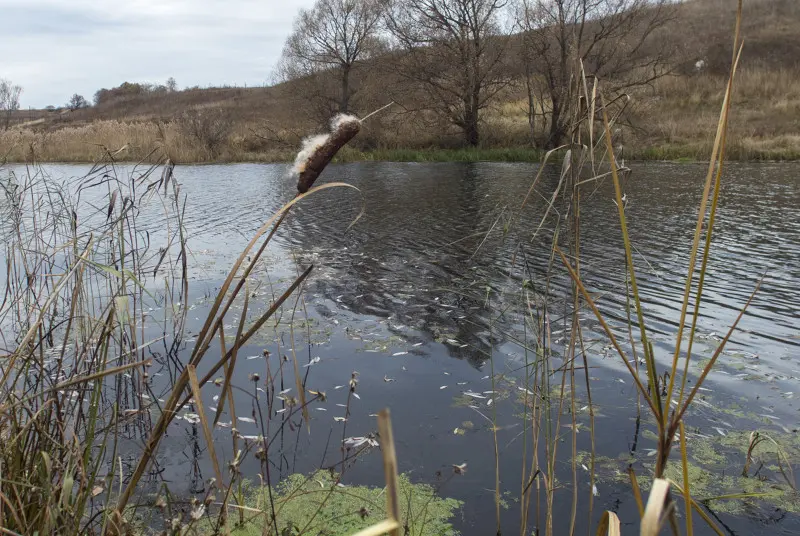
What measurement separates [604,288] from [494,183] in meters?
8.56

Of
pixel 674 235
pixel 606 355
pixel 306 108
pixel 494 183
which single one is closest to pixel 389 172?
pixel 494 183

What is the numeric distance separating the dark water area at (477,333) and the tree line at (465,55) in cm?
1074

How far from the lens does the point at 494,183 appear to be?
1420 centimetres

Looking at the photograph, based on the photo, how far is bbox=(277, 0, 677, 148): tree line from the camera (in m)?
19.8

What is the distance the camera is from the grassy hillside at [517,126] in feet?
63.5

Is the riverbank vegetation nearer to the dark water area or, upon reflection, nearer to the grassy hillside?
the dark water area

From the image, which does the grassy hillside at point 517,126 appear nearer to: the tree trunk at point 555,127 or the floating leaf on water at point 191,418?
the tree trunk at point 555,127

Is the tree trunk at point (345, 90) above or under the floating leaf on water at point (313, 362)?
above

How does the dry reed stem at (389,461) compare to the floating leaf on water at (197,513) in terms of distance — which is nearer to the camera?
the dry reed stem at (389,461)

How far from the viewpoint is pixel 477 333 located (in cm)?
498

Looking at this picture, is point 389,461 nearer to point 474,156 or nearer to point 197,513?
point 197,513

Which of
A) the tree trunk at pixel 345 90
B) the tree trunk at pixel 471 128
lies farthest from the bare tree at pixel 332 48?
the tree trunk at pixel 471 128

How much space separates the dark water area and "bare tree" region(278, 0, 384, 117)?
624 inches

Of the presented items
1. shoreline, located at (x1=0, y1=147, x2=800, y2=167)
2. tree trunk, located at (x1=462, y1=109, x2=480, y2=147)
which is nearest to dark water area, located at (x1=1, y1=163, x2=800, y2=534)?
shoreline, located at (x1=0, y1=147, x2=800, y2=167)
